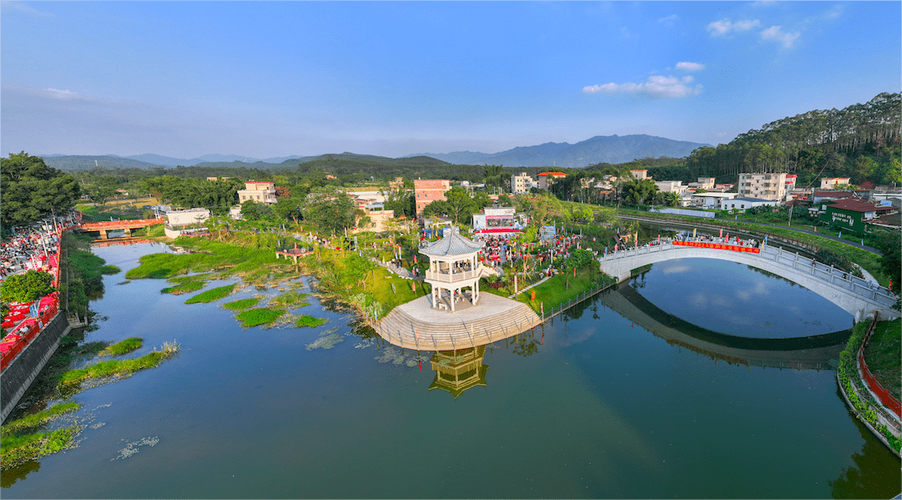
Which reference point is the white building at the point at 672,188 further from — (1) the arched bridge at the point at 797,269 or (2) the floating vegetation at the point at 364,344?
(2) the floating vegetation at the point at 364,344

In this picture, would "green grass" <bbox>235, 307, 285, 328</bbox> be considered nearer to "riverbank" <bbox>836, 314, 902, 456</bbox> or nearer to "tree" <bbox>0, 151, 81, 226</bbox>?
"riverbank" <bbox>836, 314, 902, 456</bbox>

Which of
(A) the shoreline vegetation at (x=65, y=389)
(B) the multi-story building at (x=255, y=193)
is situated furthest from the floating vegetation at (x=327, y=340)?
(B) the multi-story building at (x=255, y=193)

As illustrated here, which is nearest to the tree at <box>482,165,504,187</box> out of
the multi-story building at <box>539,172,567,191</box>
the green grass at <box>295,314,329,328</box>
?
the multi-story building at <box>539,172,567,191</box>

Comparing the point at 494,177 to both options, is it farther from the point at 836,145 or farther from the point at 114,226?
the point at 114,226

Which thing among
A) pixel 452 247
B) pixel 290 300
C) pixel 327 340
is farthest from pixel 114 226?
pixel 452 247

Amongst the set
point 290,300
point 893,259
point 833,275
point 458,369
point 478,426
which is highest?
point 893,259
